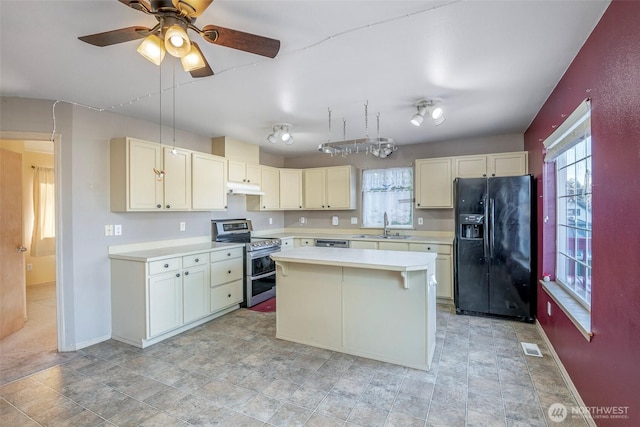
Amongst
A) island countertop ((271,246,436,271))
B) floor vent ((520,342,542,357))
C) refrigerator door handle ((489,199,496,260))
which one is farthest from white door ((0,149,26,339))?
refrigerator door handle ((489,199,496,260))

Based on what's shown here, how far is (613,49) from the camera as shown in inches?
64.9

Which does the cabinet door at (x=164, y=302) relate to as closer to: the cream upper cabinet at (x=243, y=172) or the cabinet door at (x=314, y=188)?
the cream upper cabinet at (x=243, y=172)

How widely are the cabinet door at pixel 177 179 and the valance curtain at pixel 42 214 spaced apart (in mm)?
3390

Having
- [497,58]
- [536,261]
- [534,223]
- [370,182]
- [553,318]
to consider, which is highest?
[497,58]

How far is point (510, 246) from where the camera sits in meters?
3.61

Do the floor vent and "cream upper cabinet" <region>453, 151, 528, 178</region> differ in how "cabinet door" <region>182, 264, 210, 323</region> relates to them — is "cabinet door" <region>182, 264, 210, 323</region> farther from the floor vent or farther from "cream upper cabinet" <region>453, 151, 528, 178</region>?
"cream upper cabinet" <region>453, 151, 528, 178</region>

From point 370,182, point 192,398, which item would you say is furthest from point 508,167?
point 192,398

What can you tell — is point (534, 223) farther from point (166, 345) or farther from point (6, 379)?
point (6, 379)

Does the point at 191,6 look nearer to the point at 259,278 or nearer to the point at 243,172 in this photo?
the point at 243,172

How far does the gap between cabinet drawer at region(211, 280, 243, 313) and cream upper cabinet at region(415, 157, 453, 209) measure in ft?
9.59

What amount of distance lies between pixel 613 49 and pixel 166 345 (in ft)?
13.4

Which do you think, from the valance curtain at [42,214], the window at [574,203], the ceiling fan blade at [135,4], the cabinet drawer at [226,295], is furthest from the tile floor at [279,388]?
the valance curtain at [42,214]

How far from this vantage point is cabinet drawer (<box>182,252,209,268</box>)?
133 inches

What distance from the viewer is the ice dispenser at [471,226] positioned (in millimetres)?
3789
